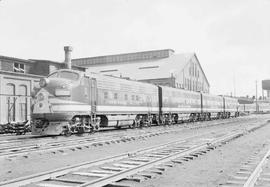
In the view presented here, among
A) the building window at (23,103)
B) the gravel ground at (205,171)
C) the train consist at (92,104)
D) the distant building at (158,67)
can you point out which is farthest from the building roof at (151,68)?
the gravel ground at (205,171)

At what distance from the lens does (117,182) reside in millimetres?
7184

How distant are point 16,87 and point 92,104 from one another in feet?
59.3

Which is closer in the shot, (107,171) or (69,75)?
(107,171)

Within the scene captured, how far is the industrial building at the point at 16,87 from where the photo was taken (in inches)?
1302

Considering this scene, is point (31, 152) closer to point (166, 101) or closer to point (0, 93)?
point (166, 101)

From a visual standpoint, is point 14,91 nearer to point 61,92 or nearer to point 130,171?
point 61,92

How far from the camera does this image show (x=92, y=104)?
19.6m

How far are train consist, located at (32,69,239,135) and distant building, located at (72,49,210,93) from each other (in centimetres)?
4621

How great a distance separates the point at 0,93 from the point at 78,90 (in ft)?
56.6

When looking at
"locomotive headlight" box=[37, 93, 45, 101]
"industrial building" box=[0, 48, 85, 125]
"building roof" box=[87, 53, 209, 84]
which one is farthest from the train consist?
"building roof" box=[87, 53, 209, 84]

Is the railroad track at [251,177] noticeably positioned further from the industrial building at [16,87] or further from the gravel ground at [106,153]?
the industrial building at [16,87]

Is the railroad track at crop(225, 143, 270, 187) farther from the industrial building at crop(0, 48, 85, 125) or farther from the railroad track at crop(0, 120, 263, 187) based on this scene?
the industrial building at crop(0, 48, 85, 125)

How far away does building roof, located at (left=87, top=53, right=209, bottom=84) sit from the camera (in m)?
80.0

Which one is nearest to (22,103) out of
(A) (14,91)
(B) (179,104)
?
(A) (14,91)
